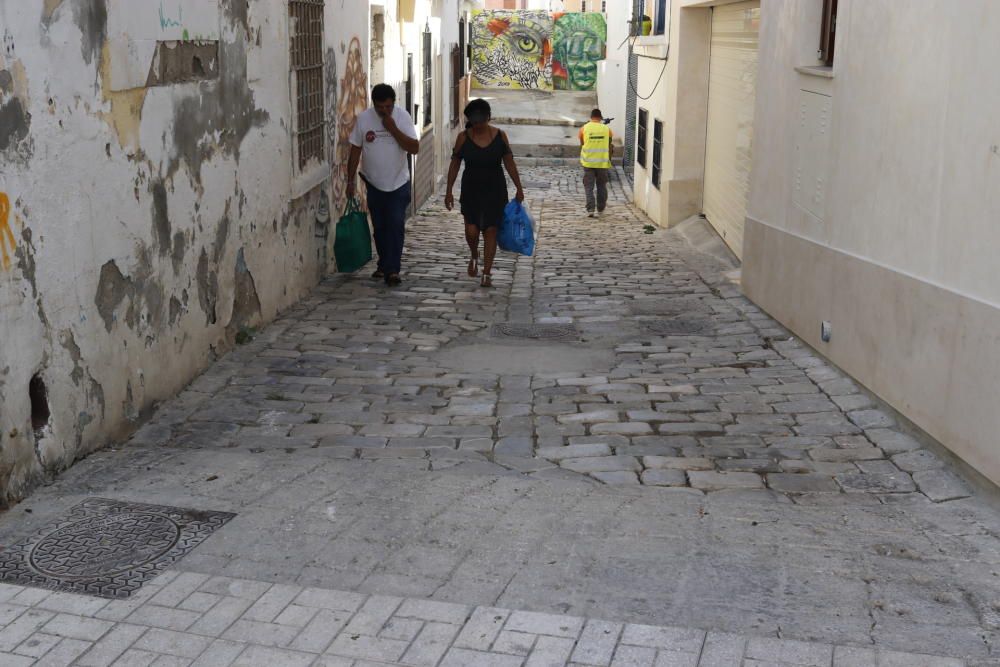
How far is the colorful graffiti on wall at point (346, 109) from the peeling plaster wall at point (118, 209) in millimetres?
2474

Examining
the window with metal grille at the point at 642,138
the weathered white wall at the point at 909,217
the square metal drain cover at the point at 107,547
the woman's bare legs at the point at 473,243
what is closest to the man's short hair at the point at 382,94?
the woman's bare legs at the point at 473,243

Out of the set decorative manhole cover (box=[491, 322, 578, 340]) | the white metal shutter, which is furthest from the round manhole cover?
the white metal shutter

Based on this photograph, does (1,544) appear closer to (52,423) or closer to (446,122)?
(52,423)

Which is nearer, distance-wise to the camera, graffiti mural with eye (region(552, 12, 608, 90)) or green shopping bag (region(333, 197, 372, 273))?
green shopping bag (region(333, 197, 372, 273))

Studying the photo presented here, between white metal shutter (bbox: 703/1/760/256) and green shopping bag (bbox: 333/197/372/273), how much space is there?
3965mm

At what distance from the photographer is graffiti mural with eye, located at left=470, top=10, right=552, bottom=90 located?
148 ft

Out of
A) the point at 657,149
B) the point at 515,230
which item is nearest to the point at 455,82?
the point at 657,149

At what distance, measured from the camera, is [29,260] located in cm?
483

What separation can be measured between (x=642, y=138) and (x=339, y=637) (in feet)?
54.7

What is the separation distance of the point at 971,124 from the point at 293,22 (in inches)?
226

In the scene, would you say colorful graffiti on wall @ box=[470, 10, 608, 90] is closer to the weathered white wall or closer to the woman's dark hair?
the woman's dark hair

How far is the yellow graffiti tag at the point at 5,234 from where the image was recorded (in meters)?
4.60

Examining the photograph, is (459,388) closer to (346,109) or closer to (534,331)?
(534,331)

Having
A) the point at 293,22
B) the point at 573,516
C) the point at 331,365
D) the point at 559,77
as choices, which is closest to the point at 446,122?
the point at 293,22
